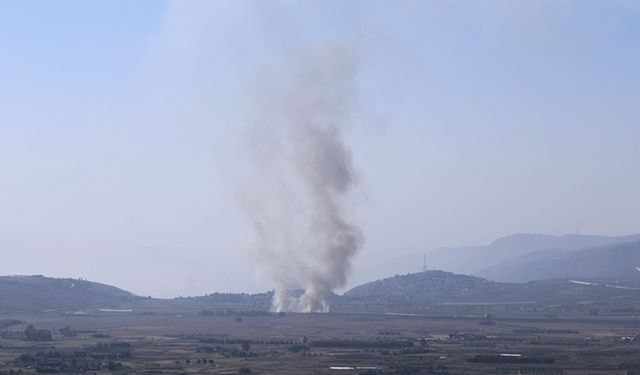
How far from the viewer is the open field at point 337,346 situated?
101688 millimetres

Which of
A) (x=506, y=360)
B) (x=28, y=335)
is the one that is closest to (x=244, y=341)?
(x=28, y=335)

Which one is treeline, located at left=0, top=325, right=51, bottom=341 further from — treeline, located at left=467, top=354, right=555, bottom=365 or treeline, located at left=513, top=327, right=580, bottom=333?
A: treeline, located at left=513, top=327, right=580, bottom=333

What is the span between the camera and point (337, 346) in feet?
424

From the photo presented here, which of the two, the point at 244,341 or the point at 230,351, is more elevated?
the point at 244,341

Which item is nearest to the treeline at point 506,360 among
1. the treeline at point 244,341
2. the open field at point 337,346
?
the open field at point 337,346

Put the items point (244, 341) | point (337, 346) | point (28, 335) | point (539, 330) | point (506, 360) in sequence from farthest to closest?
point (539, 330)
point (28, 335)
point (244, 341)
point (337, 346)
point (506, 360)

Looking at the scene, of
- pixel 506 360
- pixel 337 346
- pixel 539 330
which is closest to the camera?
pixel 506 360

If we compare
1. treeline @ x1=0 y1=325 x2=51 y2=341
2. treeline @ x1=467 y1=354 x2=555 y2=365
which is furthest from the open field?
treeline @ x1=0 y1=325 x2=51 y2=341

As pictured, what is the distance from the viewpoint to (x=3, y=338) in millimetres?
147250

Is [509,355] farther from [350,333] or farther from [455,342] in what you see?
[350,333]

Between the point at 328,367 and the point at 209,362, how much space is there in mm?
17766

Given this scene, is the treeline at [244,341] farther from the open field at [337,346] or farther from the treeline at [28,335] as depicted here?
the treeline at [28,335]

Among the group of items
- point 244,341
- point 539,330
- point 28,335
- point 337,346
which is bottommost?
point 337,346

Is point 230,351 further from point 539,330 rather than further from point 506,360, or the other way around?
point 539,330
